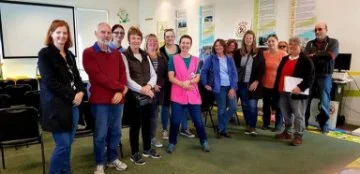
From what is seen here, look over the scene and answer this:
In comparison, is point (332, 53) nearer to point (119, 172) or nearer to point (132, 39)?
point (132, 39)

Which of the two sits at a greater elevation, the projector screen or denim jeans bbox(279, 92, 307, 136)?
the projector screen

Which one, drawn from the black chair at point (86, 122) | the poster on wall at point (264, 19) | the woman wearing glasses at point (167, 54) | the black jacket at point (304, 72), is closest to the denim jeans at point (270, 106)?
the black jacket at point (304, 72)

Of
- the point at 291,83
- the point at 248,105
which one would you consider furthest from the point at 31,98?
the point at 291,83

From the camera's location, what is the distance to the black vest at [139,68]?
2695mm

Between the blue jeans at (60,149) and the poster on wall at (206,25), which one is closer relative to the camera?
the blue jeans at (60,149)

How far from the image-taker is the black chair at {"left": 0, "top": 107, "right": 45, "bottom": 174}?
2.45m

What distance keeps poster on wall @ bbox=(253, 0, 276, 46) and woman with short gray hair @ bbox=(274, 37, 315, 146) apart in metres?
2.11

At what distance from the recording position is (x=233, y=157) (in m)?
3.14

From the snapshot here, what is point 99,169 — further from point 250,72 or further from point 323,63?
point 323,63

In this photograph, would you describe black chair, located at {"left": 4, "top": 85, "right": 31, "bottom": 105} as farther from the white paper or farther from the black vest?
the white paper

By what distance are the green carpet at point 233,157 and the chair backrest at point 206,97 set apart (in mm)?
458

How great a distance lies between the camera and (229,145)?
3541 mm

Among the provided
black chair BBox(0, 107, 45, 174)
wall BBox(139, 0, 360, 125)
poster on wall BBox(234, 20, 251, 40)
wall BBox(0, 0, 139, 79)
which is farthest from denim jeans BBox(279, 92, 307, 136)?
wall BBox(0, 0, 139, 79)

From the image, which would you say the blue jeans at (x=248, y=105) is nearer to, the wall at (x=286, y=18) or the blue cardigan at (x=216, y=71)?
the blue cardigan at (x=216, y=71)
